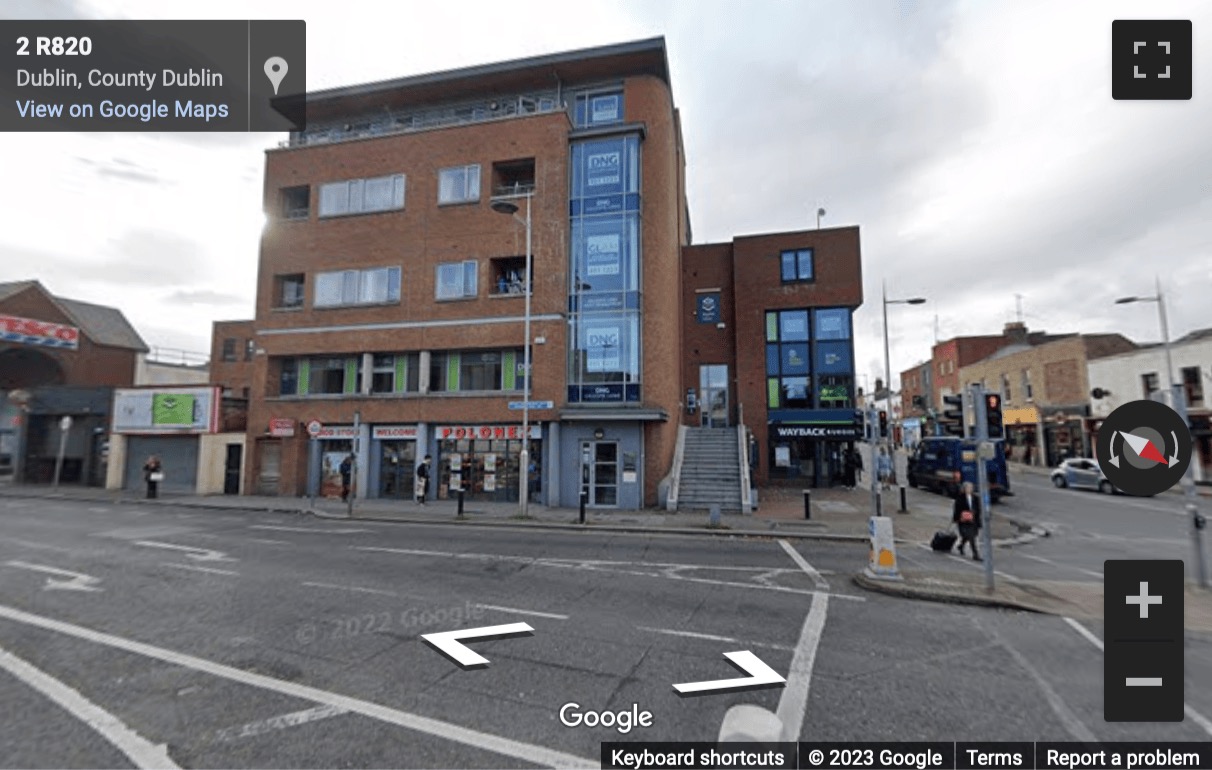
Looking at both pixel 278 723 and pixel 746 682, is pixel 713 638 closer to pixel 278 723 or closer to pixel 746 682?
pixel 746 682

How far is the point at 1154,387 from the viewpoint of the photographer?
1161 inches

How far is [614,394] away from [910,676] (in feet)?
53.7

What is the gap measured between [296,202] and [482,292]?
12.9 meters

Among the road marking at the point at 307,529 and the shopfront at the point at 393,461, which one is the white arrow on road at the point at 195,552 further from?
the shopfront at the point at 393,461

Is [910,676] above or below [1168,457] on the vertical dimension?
below

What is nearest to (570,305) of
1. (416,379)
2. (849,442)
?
(416,379)

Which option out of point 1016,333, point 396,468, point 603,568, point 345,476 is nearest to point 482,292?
point 396,468

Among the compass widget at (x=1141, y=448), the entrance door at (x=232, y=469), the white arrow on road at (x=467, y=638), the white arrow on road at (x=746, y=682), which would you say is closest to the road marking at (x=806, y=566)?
the white arrow on road at (x=746, y=682)

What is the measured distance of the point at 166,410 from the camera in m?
26.5

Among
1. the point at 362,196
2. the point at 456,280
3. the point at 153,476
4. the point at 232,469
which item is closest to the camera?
the point at 456,280

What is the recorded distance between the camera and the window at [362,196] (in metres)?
24.7

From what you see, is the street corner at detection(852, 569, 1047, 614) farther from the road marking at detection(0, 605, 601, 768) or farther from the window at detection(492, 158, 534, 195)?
the window at detection(492, 158, 534, 195)

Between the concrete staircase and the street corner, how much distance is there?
871 cm

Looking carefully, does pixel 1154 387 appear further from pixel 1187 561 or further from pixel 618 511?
pixel 618 511
